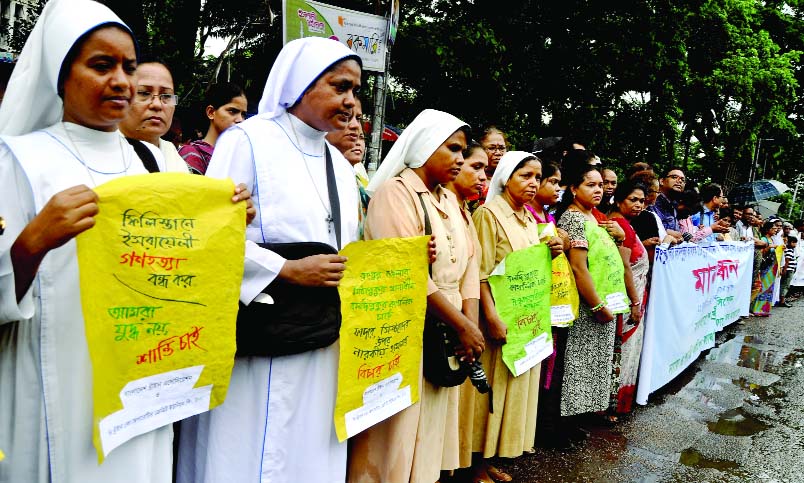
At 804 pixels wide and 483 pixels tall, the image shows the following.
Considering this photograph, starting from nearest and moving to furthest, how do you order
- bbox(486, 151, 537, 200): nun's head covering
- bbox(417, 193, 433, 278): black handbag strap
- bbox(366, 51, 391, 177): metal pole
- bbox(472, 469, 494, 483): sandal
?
bbox(417, 193, 433, 278): black handbag strap < bbox(472, 469, 494, 483): sandal < bbox(486, 151, 537, 200): nun's head covering < bbox(366, 51, 391, 177): metal pole

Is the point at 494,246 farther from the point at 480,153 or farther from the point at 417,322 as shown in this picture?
the point at 417,322

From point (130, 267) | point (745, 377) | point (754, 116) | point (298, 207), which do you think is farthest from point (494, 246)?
point (754, 116)

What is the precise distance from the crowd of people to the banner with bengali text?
80 millimetres

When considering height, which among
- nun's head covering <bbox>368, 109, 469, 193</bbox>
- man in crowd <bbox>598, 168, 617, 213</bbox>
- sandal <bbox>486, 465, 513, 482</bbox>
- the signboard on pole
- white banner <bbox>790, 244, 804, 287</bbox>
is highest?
the signboard on pole

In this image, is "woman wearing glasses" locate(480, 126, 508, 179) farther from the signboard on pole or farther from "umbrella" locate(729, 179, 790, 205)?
"umbrella" locate(729, 179, 790, 205)

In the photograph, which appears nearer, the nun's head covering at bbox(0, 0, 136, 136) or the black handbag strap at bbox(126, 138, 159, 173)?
the nun's head covering at bbox(0, 0, 136, 136)

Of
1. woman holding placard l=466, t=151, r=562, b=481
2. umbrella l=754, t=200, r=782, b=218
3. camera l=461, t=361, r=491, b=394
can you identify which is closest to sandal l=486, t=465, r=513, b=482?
woman holding placard l=466, t=151, r=562, b=481

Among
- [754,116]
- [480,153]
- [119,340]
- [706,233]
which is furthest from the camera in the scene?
[754,116]

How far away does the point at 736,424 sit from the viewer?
527 centimetres

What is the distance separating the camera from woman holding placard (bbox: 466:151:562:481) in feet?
12.1

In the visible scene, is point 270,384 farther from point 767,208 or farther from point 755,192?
point 767,208

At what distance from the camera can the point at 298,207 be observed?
7.50 feet

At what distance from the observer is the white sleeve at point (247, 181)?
2123 mm

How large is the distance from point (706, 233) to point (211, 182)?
24.3 ft
